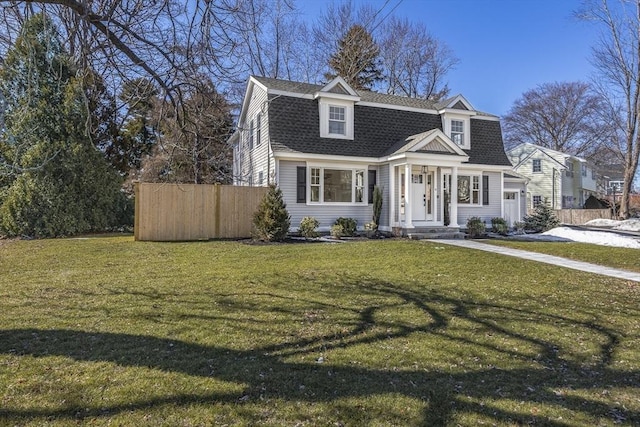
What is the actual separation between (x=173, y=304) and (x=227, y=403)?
9.57 ft

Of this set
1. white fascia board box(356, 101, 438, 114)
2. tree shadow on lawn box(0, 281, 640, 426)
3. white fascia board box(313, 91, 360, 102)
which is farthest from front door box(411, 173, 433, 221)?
tree shadow on lawn box(0, 281, 640, 426)

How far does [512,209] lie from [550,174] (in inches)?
748

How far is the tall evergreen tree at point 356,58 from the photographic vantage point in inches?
1089

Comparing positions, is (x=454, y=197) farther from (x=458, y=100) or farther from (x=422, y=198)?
(x=458, y=100)

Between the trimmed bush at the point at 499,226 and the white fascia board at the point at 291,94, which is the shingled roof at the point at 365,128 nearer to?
the white fascia board at the point at 291,94

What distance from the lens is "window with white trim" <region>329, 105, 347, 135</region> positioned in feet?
50.5

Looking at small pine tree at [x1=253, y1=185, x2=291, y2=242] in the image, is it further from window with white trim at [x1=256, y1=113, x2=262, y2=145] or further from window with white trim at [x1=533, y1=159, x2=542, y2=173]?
window with white trim at [x1=533, y1=159, x2=542, y2=173]

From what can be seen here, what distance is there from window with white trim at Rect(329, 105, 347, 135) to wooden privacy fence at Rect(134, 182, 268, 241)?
12.5 ft

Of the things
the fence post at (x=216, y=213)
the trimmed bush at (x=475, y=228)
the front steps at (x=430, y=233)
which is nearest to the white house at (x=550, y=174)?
the trimmed bush at (x=475, y=228)

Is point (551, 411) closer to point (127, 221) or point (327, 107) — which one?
point (327, 107)

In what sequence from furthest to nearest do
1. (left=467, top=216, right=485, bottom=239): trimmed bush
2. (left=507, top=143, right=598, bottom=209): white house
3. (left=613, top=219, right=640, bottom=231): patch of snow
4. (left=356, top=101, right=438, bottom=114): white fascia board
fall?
(left=507, top=143, right=598, bottom=209): white house
(left=613, top=219, right=640, bottom=231): patch of snow
(left=356, top=101, right=438, bottom=114): white fascia board
(left=467, top=216, right=485, bottom=239): trimmed bush

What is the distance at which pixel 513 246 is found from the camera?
12.2 metres

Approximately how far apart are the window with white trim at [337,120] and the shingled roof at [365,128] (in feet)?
1.48

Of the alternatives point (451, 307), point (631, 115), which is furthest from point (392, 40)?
point (451, 307)
